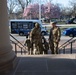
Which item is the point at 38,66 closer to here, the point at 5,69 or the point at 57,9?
the point at 5,69

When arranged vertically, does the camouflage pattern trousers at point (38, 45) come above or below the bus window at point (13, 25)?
above

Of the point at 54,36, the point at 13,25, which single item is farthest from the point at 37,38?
the point at 13,25

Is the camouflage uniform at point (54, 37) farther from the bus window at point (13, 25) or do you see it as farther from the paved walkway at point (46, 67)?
the bus window at point (13, 25)

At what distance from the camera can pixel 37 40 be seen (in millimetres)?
11352

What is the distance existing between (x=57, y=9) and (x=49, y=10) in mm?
2959

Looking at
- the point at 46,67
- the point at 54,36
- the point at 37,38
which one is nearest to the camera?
the point at 46,67

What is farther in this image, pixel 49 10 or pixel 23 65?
pixel 49 10

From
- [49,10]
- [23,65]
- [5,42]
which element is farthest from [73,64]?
[49,10]

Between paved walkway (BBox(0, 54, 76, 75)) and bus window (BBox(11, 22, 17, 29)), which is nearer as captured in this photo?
paved walkway (BBox(0, 54, 76, 75))

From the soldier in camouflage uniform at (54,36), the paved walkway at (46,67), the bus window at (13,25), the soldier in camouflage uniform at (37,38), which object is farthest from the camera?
the bus window at (13,25)

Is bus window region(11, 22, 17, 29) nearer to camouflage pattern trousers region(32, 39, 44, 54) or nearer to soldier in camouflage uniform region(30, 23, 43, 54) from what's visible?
camouflage pattern trousers region(32, 39, 44, 54)

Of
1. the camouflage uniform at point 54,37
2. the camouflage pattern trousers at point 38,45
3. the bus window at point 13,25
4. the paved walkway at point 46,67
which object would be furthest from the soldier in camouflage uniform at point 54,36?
the bus window at point 13,25

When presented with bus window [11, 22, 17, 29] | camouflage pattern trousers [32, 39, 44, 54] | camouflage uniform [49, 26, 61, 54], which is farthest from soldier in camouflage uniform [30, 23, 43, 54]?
bus window [11, 22, 17, 29]

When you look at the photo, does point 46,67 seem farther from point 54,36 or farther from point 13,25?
point 13,25
